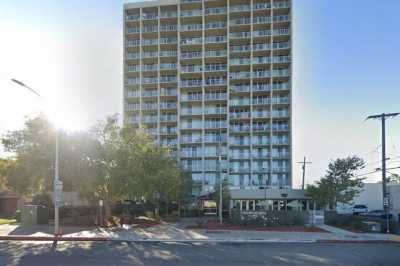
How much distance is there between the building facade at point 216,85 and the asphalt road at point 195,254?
50.1 meters

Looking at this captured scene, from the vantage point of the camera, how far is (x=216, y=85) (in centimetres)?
7231

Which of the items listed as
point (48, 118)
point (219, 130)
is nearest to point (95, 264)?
point (48, 118)

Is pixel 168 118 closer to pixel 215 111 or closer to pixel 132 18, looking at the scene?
pixel 215 111

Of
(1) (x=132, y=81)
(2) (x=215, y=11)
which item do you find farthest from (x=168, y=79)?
(2) (x=215, y=11)

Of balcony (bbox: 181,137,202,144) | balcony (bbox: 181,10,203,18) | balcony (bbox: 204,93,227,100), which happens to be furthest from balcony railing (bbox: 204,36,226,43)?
balcony (bbox: 181,137,202,144)

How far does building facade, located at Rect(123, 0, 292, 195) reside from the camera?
70312 mm

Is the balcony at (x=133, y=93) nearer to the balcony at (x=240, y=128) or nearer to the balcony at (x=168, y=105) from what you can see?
the balcony at (x=168, y=105)

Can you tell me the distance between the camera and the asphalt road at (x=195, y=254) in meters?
13.2

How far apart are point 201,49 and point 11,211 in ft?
150

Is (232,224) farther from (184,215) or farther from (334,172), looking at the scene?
(184,215)

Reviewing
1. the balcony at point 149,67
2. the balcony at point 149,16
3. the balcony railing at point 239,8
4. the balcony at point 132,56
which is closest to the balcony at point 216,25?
the balcony railing at point 239,8

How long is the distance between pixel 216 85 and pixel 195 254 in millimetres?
59091

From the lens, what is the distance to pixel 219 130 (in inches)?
2810

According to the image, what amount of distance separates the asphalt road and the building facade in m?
50.1
